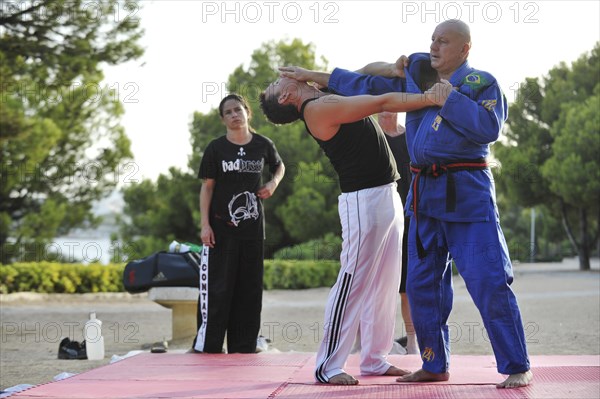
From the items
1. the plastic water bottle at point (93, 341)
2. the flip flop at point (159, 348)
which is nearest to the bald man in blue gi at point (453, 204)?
the flip flop at point (159, 348)

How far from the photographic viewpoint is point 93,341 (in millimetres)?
8438

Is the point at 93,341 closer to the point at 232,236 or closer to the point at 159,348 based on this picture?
the point at 159,348

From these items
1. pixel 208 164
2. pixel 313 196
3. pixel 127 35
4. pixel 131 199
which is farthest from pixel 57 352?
pixel 131 199

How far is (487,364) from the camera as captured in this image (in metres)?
5.70

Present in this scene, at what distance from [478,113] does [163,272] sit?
5.36 metres

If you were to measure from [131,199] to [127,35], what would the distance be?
18.7 meters

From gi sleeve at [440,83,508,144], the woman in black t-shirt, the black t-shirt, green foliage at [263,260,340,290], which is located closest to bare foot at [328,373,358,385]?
gi sleeve at [440,83,508,144]

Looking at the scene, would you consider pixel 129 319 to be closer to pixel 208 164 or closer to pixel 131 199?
pixel 208 164

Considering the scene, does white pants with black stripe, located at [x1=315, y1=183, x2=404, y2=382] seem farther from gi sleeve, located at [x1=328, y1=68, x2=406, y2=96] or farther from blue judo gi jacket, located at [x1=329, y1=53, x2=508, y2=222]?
gi sleeve, located at [x1=328, y1=68, x2=406, y2=96]

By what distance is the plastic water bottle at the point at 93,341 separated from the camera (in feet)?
27.8

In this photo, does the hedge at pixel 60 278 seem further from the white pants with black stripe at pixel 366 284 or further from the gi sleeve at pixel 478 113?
the gi sleeve at pixel 478 113

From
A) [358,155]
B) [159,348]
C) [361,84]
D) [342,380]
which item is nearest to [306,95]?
[361,84]

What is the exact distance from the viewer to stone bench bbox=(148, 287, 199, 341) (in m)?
9.30

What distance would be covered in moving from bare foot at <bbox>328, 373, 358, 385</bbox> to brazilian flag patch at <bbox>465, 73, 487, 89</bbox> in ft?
5.47
